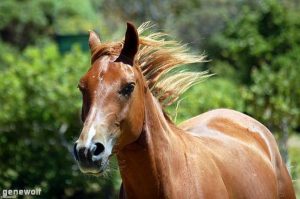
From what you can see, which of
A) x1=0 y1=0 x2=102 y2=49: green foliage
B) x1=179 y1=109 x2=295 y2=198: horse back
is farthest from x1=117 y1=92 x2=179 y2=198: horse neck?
x1=0 y1=0 x2=102 y2=49: green foliage

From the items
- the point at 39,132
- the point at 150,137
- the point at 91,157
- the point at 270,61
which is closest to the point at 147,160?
the point at 150,137

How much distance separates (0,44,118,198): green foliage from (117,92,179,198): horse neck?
5.34m

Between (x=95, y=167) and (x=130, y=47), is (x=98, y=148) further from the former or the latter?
(x=130, y=47)

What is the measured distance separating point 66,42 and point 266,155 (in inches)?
413

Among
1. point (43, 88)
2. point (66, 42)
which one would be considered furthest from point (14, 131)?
point (66, 42)

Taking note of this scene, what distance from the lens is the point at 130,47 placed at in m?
4.24

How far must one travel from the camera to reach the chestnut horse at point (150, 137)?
392 cm

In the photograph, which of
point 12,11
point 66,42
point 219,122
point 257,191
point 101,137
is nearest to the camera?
point 101,137

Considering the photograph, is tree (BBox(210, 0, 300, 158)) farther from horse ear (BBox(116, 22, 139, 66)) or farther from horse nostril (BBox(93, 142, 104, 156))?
horse nostril (BBox(93, 142, 104, 156))

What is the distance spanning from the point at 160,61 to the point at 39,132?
5.38 meters

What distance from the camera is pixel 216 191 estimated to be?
4.59m

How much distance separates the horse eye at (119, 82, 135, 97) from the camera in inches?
158

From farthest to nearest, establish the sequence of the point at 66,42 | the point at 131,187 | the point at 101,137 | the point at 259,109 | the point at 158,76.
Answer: the point at 66,42 → the point at 259,109 → the point at 158,76 → the point at 131,187 → the point at 101,137

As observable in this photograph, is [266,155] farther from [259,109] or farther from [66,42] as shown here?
[66,42]
